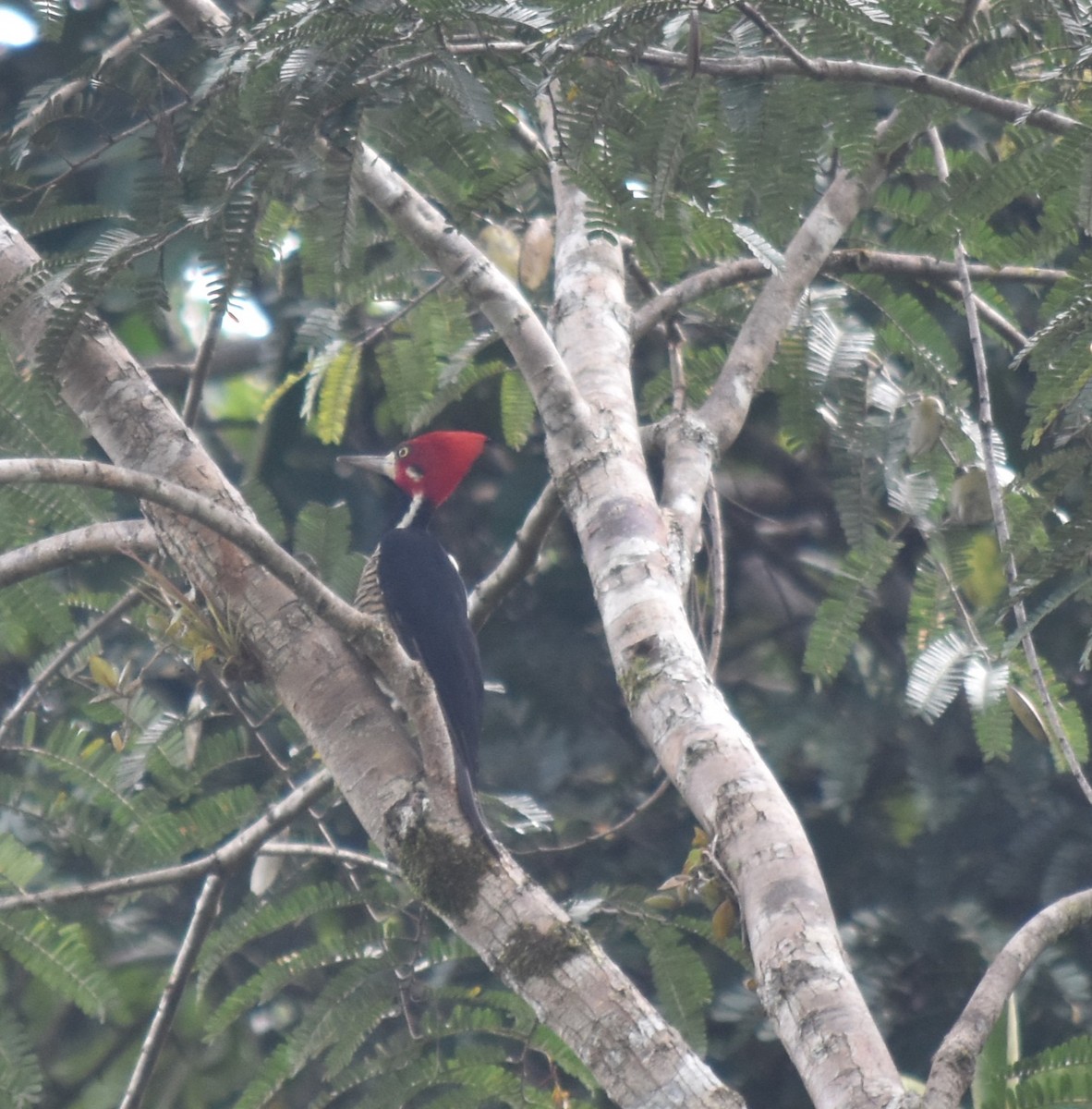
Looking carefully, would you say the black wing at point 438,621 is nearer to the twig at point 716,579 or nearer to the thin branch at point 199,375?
the twig at point 716,579

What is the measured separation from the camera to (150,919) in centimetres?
445

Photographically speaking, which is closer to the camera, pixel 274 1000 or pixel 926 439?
pixel 926 439

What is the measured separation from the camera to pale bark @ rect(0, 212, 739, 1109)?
207cm

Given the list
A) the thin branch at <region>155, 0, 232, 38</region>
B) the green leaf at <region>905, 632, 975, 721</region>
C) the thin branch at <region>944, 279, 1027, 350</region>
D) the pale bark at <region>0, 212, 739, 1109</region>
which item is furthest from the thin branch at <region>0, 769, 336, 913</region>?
the thin branch at <region>944, 279, 1027, 350</region>

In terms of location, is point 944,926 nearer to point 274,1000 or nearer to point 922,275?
point 922,275

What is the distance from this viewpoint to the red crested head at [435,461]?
4559mm

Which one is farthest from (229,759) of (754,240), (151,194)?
(754,240)

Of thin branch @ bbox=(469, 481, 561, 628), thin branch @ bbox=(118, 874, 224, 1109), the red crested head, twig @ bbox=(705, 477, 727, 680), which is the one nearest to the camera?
thin branch @ bbox=(118, 874, 224, 1109)

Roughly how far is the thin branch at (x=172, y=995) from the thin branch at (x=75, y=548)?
0.83m

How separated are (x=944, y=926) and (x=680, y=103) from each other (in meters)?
2.69

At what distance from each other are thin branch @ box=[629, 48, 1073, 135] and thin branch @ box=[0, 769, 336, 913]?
1.62 metres

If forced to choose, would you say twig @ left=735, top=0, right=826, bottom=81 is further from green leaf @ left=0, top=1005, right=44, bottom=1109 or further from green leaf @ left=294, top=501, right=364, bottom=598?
green leaf @ left=0, top=1005, right=44, bottom=1109

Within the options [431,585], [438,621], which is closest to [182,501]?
[438,621]


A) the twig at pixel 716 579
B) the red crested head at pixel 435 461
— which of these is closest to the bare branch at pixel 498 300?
the twig at pixel 716 579
